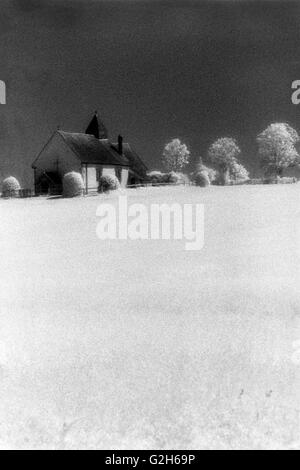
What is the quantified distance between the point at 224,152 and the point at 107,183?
6.91ft

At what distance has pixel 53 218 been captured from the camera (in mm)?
14031

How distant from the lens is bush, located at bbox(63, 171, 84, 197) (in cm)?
806

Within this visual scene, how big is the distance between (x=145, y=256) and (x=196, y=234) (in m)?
2.38

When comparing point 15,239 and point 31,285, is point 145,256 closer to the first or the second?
point 31,285

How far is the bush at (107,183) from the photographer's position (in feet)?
26.0

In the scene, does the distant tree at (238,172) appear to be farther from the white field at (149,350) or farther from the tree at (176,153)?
the tree at (176,153)

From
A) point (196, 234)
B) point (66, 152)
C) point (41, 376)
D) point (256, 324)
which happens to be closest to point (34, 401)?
point (41, 376)

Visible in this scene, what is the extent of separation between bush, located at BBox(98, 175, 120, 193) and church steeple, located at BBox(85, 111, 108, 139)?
2.83 ft

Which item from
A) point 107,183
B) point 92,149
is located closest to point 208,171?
point 107,183

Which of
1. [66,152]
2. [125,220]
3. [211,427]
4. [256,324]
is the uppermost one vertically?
[66,152]

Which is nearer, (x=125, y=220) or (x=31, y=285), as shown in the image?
(x=31, y=285)

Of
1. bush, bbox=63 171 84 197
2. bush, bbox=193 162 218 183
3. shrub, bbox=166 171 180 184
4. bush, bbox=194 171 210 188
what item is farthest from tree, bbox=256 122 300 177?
bush, bbox=63 171 84 197

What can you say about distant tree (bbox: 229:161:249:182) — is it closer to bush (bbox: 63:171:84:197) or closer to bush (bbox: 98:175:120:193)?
bush (bbox: 98:175:120:193)

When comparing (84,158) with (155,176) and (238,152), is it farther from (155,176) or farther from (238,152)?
(238,152)
